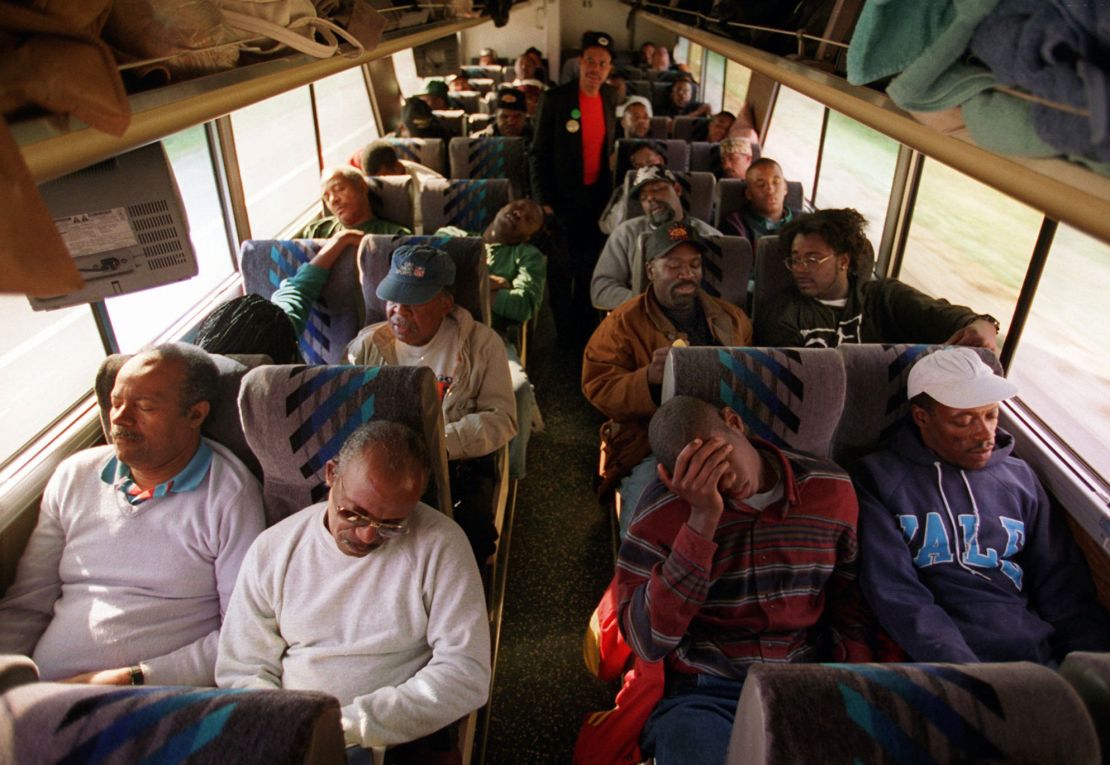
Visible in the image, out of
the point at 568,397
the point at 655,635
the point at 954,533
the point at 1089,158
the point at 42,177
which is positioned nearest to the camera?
the point at 1089,158

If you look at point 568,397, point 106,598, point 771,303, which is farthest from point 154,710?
point 568,397

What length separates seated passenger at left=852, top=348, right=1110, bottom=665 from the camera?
171cm

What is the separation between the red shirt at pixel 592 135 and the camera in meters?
4.69

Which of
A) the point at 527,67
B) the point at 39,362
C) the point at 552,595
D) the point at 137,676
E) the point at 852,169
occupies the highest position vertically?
the point at 527,67

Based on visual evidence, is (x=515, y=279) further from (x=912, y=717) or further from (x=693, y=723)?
(x=912, y=717)

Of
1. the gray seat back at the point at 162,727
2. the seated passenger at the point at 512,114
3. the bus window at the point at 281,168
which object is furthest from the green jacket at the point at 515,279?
the gray seat back at the point at 162,727

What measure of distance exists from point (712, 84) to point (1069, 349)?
30.1ft

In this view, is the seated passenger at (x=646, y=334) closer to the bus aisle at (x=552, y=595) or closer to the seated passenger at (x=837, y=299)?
the seated passenger at (x=837, y=299)

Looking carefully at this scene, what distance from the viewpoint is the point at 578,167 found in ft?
15.8

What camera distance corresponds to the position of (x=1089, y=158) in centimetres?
57

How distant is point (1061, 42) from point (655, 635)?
1.31 metres

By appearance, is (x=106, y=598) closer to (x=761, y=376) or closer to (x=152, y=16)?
(x=152, y=16)

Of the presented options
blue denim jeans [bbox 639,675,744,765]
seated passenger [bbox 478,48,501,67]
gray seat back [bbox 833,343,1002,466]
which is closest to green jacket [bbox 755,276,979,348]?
gray seat back [bbox 833,343,1002,466]

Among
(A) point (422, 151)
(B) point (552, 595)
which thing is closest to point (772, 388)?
(B) point (552, 595)
